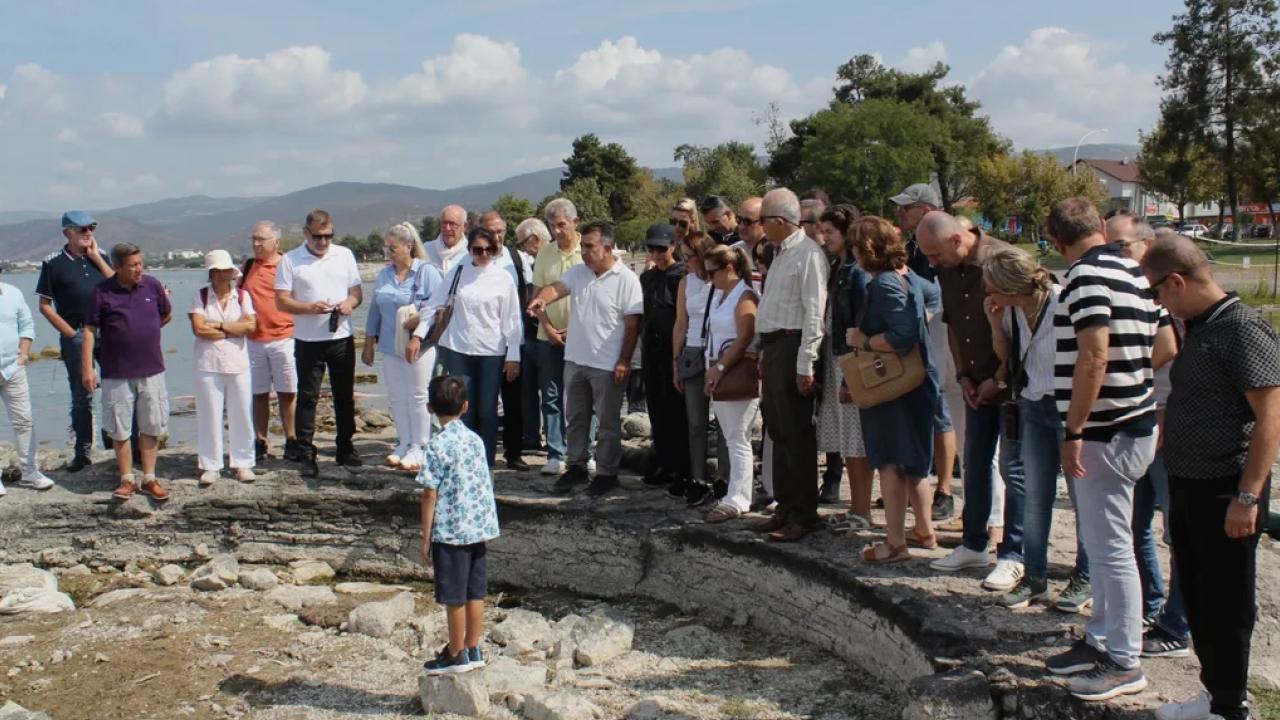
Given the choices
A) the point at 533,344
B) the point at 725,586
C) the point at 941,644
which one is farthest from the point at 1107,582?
the point at 533,344

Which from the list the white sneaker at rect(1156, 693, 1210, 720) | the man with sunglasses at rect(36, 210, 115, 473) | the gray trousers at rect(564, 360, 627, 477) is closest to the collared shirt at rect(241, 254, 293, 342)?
the man with sunglasses at rect(36, 210, 115, 473)

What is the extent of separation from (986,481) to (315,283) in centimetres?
493

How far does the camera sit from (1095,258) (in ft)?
13.1

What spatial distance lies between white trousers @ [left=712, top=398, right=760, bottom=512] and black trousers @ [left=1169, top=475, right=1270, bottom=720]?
9.39ft

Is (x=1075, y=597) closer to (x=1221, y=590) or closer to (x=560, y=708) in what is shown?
(x=1221, y=590)

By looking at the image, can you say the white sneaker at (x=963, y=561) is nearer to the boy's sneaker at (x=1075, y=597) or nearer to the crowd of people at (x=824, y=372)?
the crowd of people at (x=824, y=372)

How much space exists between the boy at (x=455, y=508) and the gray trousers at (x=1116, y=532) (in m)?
2.65

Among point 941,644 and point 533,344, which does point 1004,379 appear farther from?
point 533,344

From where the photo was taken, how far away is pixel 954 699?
4.08 meters

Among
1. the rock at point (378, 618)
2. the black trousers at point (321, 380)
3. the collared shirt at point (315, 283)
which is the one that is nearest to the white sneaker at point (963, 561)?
the rock at point (378, 618)

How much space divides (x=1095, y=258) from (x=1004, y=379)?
3.48 ft

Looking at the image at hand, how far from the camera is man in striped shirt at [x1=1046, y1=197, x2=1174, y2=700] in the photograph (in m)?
3.87

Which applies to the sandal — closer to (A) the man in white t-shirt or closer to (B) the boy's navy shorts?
(B) the boy's navy shorts

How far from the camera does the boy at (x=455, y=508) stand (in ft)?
16.5
